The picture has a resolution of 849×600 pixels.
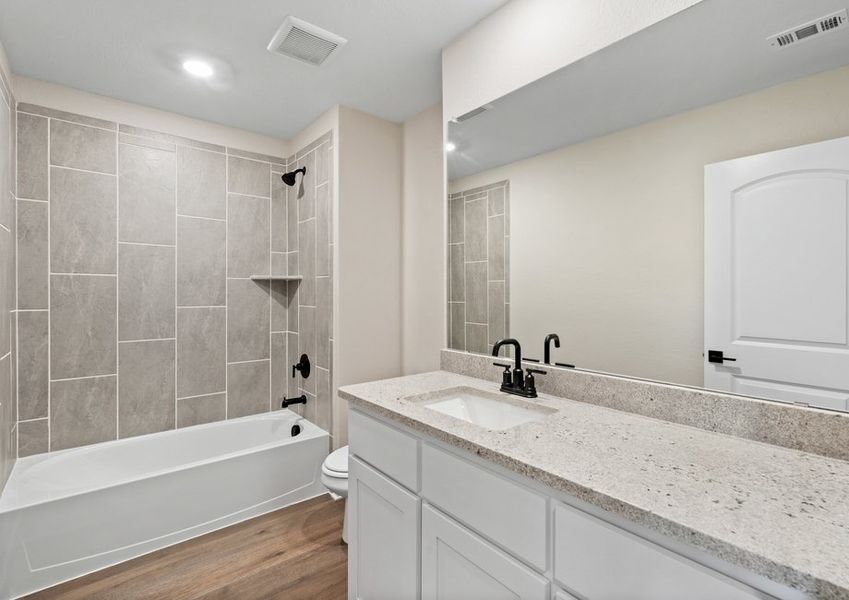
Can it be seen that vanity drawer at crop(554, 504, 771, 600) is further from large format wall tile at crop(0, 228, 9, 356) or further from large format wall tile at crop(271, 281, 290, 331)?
large format wall tile at crop(271, 281, 290, 331)

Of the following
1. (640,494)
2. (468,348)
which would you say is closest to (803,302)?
(640,494)

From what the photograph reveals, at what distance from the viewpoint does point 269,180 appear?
3182 mm

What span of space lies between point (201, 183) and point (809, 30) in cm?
313

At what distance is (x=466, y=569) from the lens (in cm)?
109

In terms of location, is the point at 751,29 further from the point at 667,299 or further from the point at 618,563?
the point at 618,563

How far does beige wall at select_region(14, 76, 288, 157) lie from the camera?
232 centimetres

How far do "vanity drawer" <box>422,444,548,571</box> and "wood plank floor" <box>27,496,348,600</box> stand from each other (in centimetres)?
107

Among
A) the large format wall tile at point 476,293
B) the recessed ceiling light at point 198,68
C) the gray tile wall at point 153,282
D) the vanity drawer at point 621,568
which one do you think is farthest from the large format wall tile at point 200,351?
the vanity drawer at point 621,568

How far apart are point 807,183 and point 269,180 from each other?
3120mm

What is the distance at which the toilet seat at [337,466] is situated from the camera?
84.5 inches

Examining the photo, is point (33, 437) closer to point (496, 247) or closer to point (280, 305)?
point (280, 305)

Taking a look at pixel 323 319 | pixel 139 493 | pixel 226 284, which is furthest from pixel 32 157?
pixel 139 493

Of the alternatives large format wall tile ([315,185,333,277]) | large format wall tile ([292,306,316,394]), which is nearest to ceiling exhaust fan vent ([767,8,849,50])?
large format wall tile ([315,185,333,277])

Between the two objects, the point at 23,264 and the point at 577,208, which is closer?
the point at 577,208
